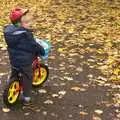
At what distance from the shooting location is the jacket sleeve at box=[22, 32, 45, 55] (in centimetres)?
600

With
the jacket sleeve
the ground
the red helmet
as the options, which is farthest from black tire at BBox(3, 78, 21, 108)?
the red helmet

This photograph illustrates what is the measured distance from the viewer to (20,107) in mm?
6258

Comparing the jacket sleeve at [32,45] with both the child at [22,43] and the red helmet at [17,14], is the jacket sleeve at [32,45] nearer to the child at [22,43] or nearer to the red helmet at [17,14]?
the child at [22,43]

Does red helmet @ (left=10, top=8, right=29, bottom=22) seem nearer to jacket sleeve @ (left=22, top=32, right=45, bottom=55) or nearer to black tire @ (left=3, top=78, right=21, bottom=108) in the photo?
jacket sleeve @ (left=22, top=32, right=45, bottom=55)

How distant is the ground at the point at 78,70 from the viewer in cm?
616

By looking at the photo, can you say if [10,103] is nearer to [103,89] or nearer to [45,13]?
[103,89]

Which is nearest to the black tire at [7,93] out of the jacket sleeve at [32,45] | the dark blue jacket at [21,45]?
the dark blue jacket at [21,45]

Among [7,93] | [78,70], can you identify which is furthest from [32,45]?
[78,70]

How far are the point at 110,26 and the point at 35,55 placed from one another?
5.63 m

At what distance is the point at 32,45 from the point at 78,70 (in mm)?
2046

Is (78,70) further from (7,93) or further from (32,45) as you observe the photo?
(7,93)

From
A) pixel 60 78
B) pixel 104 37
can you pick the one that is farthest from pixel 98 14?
pixel 60 78

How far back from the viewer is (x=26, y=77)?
622 cm

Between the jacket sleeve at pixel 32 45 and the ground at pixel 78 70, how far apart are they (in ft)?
2.88
